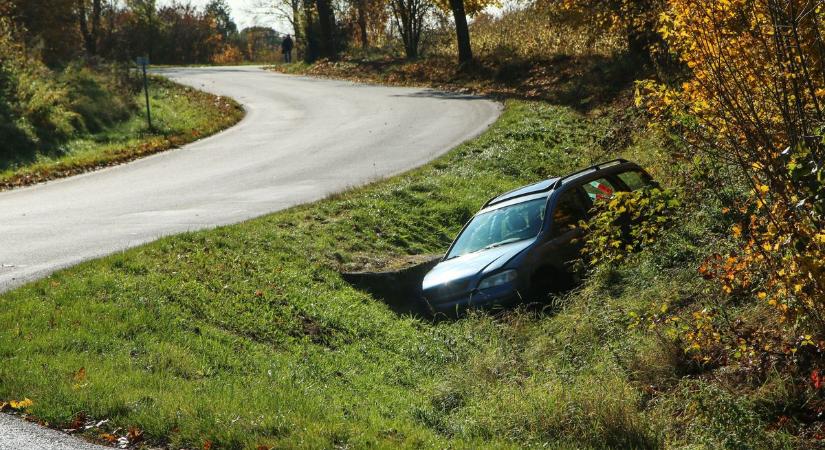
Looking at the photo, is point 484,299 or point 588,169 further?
point 588,169

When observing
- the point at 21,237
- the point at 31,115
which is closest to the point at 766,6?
the point at 21,237

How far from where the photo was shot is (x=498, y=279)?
11562 millimetres

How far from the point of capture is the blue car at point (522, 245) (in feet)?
38.0

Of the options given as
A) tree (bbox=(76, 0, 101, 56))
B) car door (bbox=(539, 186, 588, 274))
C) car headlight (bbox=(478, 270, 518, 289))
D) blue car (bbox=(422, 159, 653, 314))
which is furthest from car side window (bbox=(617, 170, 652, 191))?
tree (bbox=(76, 0, 101, 56))

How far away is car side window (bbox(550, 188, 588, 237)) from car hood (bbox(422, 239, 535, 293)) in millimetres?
541

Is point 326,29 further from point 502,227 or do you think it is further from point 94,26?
point 502,227

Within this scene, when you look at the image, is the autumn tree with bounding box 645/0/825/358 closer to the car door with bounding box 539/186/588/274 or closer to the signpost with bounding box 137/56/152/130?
the car door with bounding box 539/186/588/274

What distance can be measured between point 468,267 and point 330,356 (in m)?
2.45

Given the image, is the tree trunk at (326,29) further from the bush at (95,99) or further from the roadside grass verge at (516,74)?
the bush at (95,99)

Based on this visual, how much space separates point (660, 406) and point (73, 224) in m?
10.4

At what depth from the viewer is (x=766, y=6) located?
7.11m

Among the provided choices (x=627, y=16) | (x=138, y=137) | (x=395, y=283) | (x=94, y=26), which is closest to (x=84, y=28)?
(x=94, y=26)

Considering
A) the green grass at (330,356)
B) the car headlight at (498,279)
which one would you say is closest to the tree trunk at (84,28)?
the green grass at (330,356)

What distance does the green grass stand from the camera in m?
7.01
